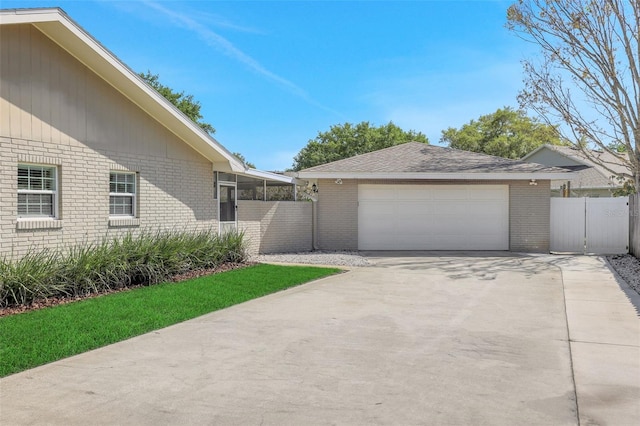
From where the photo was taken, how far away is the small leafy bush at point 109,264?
7.80 meters

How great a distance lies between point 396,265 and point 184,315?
7.45m

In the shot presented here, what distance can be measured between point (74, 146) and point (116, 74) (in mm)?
1861

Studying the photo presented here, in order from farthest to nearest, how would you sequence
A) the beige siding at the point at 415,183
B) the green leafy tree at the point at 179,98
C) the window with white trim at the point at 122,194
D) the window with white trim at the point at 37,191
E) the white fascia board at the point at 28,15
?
the green leafy tree at the point at 179,98 < the beige siding at the point at 415,183 < the window with white trim at the point at 122,194 < the window with white trim at the point at 37,191 < the white fascia board at the point at 28,15

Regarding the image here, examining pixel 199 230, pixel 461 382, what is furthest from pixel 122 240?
pixel 461 382

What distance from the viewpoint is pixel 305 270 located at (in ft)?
39.9

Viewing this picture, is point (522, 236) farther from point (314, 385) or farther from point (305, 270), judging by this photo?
point (314, 385)

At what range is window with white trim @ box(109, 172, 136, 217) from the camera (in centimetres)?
1124

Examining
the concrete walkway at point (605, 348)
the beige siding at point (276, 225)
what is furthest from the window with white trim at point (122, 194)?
the concrete walkway at point (605, 348)

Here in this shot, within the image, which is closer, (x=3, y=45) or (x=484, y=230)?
(x=3, y=45)

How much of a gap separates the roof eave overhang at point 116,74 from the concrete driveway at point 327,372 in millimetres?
6088

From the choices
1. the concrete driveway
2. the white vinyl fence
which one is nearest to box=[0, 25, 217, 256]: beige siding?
the concrete driveway

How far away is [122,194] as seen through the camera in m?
11.4

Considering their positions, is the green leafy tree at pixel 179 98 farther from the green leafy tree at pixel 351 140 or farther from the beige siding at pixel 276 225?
the beige siding at pixel 276 225

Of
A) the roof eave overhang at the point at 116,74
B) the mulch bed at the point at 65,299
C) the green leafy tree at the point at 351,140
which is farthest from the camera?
the green leafy tree at the point at 351,140
